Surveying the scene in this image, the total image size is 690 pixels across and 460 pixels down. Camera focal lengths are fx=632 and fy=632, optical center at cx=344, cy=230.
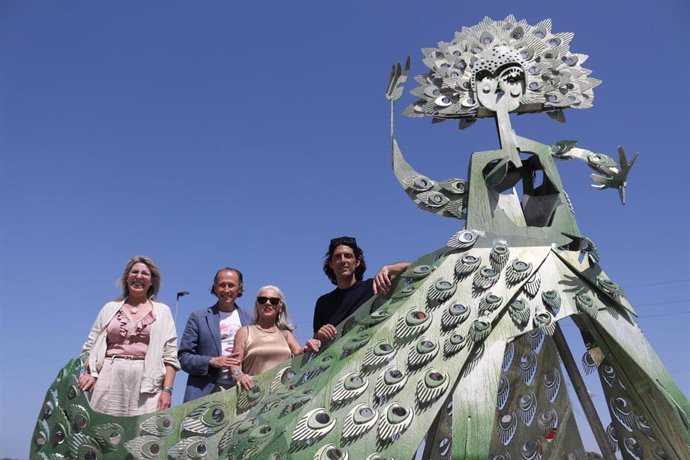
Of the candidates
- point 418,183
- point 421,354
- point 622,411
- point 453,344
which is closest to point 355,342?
point 421,354

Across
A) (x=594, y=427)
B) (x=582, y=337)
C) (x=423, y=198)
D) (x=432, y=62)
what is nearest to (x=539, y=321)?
(x=582, y=337)

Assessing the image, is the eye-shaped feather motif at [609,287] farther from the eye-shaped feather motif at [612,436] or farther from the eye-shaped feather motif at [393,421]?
the eye-shaped feather motif at [393,421]

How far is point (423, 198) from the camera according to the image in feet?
20.0

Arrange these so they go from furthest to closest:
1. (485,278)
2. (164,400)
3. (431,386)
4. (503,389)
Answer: (503,389), (164,400), (485,278), (431,386)

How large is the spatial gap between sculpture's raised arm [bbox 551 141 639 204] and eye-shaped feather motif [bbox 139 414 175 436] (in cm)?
448

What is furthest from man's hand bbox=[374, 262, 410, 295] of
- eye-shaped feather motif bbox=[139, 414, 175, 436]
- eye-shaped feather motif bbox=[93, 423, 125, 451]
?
eye-shaped feather motif bbox=[93, 423, 125, 451]

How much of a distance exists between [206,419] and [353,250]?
223cm

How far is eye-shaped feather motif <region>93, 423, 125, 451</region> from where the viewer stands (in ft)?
18.5

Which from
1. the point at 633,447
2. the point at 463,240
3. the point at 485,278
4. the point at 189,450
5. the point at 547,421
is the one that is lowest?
the point at 633,447

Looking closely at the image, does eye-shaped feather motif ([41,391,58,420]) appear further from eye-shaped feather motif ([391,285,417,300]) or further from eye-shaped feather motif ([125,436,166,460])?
eye-shaped feather motif ([391,285,417,300])

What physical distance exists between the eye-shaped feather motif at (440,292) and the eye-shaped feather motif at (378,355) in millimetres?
561

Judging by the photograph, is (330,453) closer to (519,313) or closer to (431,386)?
(431,386)

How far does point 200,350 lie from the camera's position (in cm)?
666

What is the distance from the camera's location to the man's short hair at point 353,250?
666cm
